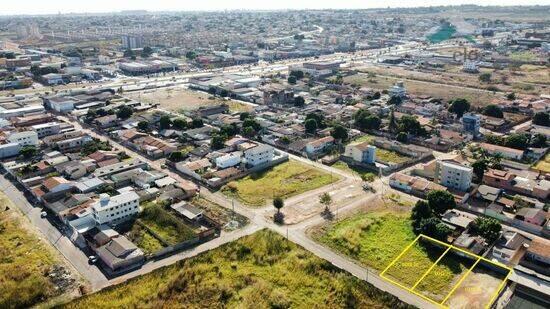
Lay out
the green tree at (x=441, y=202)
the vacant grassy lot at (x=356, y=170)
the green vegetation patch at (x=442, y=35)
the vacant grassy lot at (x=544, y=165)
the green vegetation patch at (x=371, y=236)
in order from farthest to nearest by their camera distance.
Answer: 1. the green vegetation patch at (x=442, y=35)
2. the vacant grassy lot at (x=544, y=165)
3. the vacant grassy lot at (x=356, y=170)
4. the green tree at (x=441, y=202)
5. the green vegetation patch at (x=371, y=236)

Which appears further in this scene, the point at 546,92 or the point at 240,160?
the point at 546,92

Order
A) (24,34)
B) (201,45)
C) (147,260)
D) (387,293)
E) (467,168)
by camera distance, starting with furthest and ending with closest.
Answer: (24,34)
(201,45)
(467,168)
(147,260)
(387,293)

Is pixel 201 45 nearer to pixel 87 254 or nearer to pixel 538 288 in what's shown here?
pixel 87 254

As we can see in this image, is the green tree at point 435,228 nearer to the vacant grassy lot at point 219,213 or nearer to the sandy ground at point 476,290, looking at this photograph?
the sandy ground at point 476,290

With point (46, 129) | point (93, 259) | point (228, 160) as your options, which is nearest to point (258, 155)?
point (228, 160)

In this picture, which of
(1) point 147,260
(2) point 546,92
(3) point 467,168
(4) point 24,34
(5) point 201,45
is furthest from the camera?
(4) point 24,34

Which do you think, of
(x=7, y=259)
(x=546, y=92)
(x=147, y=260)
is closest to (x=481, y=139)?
(x=546, y=92)

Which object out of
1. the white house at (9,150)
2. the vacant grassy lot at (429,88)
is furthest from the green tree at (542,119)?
the white house at (9,150)
